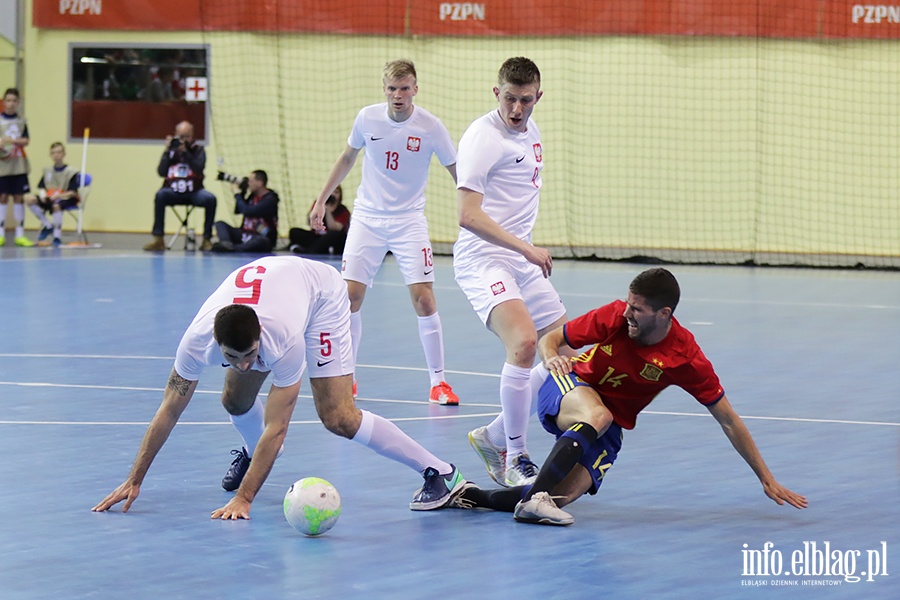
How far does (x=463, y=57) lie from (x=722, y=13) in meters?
3.86

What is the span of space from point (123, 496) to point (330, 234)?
12.9 metres

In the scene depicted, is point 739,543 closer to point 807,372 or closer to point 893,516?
point 893,516

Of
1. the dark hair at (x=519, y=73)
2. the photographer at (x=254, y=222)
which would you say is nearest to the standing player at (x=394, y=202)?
the dark hair at (x=519, y=73)

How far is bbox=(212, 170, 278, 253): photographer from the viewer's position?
18.7m

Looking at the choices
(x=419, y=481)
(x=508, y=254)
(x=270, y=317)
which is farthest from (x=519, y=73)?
A: (x=419, y=481)

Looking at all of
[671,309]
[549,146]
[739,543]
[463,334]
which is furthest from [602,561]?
[549,146]

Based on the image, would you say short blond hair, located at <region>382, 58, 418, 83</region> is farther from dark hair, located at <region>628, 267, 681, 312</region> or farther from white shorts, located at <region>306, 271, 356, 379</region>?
dark hair, located at <region>628, 267, 681, 312</region>

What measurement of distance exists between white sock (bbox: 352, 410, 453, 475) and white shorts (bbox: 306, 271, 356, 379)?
0.23 m

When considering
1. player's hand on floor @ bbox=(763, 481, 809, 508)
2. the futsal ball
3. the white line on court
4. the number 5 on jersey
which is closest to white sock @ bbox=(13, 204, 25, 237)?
the white line on court

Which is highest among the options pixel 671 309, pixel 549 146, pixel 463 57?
pixel 463 57

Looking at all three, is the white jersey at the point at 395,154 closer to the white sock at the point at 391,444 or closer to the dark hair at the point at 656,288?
the white sock at the point at 391,444

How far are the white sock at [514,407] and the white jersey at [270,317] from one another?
1.06 metres

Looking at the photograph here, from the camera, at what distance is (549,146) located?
2039 centimetres

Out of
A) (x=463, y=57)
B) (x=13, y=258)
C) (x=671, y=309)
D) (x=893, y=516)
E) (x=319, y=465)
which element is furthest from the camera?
(x=463, y=57)
